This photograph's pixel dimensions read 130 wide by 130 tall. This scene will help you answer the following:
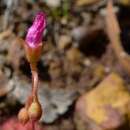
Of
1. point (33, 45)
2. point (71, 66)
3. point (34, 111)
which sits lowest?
point (71, 66)

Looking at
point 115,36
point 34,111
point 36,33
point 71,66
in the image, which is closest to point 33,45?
point 36,33

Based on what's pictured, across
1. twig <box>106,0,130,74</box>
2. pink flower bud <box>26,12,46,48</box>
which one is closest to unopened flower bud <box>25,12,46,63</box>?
pink flower bud <box>26,12,46,48</box>

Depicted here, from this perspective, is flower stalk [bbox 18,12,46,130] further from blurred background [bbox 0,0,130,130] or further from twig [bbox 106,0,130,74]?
twig [bbox 106,0,130,74]

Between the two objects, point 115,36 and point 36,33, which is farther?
point 115,36

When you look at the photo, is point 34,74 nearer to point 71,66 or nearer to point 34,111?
point 34,111

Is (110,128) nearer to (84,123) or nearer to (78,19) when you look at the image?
(84,123)

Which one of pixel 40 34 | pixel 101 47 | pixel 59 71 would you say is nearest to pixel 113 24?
pixel 101 47
